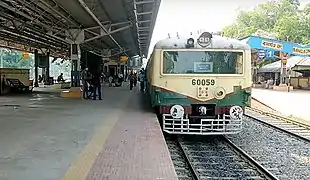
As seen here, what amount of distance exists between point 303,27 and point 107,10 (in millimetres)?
38239

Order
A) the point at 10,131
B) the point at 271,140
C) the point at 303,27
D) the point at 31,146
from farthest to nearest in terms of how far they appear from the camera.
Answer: the point at 303,27
the point at 271,140
the point at 10,131
the point at 31,146

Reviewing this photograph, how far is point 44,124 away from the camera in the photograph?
36.5 feet

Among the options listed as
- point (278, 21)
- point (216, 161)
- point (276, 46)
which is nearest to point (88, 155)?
point (216, 161)

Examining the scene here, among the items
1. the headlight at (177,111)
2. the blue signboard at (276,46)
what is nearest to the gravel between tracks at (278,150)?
the headlight at (177,111)

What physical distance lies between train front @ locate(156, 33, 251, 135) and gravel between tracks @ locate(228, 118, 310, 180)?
0.77m

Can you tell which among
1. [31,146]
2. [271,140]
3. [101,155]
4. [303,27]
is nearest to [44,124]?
[31,146]

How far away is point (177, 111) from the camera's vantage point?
35.2ft

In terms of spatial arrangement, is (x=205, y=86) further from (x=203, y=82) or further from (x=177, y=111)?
(x=177, y=111)

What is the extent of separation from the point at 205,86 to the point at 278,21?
153 feet

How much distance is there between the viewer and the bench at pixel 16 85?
24.6m

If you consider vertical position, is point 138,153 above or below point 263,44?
below

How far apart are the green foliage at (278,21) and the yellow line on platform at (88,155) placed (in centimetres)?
4379

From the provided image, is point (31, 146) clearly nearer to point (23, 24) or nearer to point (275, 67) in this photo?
point (23, 24)

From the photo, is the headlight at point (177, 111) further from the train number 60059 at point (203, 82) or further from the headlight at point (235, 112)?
the headlight at point (235, 112)
